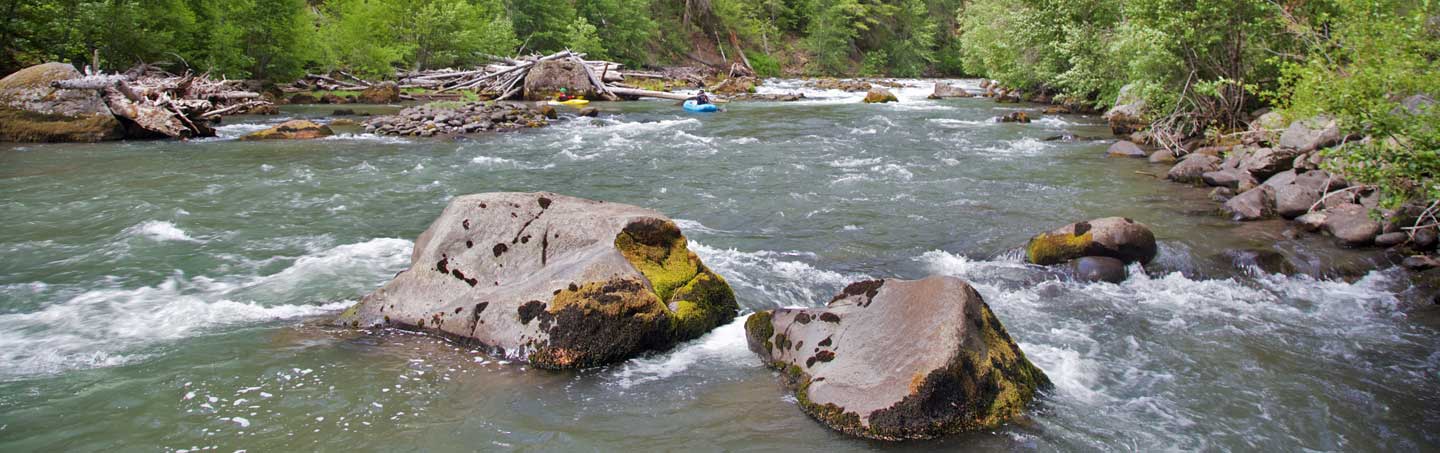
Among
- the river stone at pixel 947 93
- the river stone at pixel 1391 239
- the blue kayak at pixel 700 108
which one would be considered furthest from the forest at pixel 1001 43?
the blue kayak at pixel 700 108

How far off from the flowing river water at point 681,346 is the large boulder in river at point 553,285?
23 cm

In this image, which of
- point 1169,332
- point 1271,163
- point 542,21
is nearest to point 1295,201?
point 1271,163

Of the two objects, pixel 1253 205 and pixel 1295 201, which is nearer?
pixel 1295 201

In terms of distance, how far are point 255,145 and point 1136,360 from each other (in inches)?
738

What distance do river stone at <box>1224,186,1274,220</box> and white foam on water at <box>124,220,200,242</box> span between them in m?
13.9

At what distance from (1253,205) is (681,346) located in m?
9.25

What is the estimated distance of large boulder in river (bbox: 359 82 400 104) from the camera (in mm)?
30125

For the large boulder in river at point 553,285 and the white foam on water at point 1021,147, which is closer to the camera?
the large boulder in river at point 553,285

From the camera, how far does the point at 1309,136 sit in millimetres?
12500

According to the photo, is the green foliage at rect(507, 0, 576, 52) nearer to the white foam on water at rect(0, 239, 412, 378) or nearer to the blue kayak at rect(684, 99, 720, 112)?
the blue kayak at rect(684, 99, 720, 112)

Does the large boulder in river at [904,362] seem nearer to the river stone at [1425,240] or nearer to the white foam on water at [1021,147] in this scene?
the river stone at [1425,240]

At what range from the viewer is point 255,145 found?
18391 millimetres

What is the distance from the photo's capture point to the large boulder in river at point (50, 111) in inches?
704

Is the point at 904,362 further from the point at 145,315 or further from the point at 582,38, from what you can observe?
the point at 582,38
